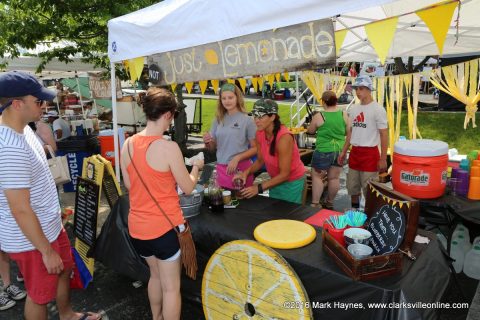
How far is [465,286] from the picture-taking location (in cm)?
290

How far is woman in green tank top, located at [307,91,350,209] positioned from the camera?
14.9 ft

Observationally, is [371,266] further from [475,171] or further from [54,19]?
[54,19]

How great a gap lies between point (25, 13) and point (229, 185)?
544 centimetres

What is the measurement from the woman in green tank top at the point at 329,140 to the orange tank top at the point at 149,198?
3.03m

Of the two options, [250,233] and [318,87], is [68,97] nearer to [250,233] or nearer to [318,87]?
[318,87]

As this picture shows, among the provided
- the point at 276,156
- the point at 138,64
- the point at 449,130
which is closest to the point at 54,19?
the point at 138,64

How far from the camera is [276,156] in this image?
2754 mm

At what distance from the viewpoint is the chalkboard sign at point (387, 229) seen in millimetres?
1557

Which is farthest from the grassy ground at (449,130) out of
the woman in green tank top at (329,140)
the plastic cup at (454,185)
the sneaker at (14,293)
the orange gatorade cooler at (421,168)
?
the sneaker at (14,293)

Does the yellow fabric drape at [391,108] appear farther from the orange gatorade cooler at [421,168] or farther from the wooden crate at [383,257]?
the wooden crate at [383,257]

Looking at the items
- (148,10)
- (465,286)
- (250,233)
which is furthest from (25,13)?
(465,286)

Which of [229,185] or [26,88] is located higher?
[26,88]

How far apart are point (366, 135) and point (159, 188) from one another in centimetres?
Result: 291

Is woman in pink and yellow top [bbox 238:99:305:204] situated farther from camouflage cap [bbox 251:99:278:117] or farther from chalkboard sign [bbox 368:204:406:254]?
chalkboard sign [bbox 368:204:406:254]
